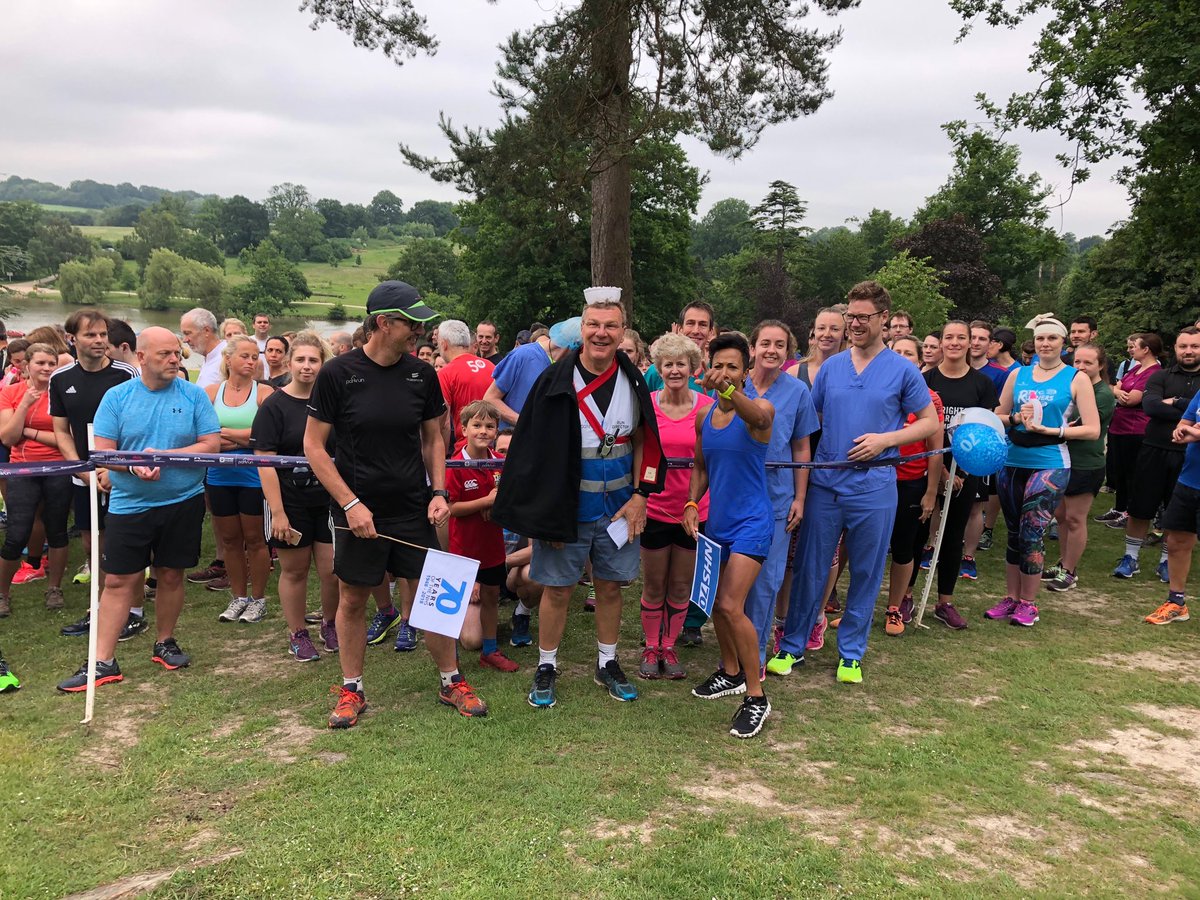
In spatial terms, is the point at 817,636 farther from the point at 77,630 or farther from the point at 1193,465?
the point at 77,630

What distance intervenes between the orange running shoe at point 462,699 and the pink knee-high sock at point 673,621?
4.50ft

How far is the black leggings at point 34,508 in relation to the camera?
575 cm

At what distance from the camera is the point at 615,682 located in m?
4.46

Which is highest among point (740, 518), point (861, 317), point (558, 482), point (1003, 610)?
point (861, 317)

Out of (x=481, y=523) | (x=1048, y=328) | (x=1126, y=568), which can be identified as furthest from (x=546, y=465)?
(x=1126, y=568)

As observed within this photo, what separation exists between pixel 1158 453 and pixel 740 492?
5.96 meters

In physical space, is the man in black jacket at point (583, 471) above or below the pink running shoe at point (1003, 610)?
above

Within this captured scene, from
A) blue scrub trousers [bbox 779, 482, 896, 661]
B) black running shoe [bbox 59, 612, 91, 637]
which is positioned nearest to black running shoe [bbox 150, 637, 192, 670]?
black running shoe [bbox 59, 612, 91, 637]

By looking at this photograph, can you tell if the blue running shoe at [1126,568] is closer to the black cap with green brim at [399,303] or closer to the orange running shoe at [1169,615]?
the orange running shoe at [1169,615]

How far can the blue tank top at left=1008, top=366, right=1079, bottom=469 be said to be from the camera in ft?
19.0

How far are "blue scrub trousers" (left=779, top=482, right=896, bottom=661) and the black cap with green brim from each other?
2666 mm

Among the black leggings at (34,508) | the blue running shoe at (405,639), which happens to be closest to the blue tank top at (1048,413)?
the blue running shoe at (405,639)

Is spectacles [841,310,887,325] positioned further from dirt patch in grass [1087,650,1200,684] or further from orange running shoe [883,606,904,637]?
dirt patch in grass [1087,650,1200,684]

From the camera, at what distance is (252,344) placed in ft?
18.4
